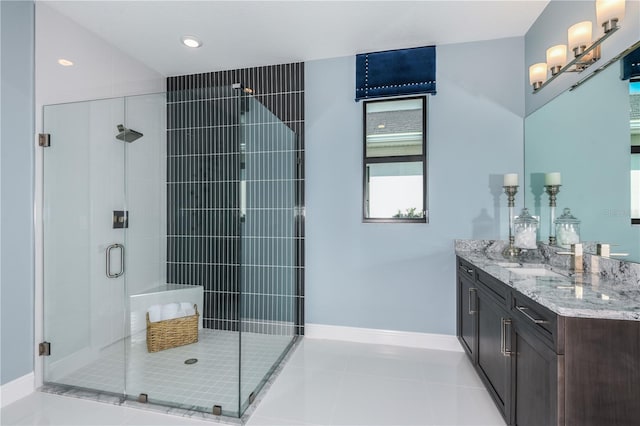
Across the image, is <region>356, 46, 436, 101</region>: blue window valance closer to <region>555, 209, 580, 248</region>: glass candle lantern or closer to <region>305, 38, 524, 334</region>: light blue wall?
<region>305, 38, 524, 334</region>: light blue wall

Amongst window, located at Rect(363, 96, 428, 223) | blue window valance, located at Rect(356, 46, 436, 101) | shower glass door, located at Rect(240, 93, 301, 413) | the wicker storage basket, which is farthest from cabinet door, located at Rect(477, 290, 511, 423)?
the wicker storage basket

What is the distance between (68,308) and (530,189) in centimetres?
372

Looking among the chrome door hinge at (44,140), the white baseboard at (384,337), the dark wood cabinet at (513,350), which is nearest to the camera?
the dark wood cabinet at (513,350)

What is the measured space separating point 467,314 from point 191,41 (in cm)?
324

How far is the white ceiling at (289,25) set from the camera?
2174 mm

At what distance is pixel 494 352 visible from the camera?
1781mm

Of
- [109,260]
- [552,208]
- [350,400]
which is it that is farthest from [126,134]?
[552,208]

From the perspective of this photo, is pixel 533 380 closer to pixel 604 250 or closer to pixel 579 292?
pixel 579 292

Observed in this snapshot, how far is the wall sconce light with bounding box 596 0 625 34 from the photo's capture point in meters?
1.49

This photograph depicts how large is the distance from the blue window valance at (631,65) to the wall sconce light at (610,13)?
176 mm

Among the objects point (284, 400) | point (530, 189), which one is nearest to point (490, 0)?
point (530, 189)

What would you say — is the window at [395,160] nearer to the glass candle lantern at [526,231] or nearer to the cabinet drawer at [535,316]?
the glass candle lantern at [526,231]

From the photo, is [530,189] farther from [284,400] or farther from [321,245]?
[284,400]

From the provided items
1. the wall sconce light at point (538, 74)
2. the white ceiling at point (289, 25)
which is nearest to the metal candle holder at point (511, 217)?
the wall sconce light at point (538, 74)
